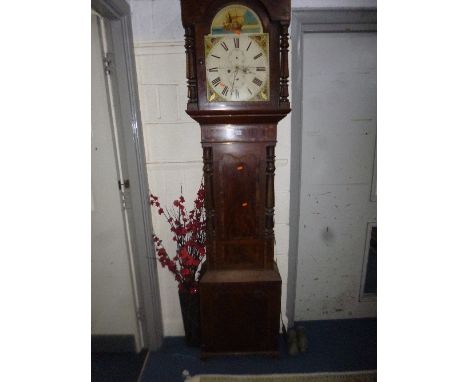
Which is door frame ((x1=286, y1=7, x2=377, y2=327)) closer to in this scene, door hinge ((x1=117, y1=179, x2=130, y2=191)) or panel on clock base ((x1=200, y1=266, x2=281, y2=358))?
panel on clock base ((x1=200, y1=266, x2=281, y2=358))

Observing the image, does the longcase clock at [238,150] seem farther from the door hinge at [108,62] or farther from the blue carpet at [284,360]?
the door hinge at [108,62]

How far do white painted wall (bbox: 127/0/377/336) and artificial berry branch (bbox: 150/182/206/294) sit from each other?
92mm

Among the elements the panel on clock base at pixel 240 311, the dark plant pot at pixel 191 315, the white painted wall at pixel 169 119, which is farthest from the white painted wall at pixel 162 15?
the dark plant pot at pixel 191 315

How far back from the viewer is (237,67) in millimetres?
1431

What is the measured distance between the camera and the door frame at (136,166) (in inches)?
63.0

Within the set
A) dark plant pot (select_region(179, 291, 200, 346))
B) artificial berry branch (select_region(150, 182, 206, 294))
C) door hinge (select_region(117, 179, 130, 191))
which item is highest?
door hinge (select_region(117, 179, 130, 191))

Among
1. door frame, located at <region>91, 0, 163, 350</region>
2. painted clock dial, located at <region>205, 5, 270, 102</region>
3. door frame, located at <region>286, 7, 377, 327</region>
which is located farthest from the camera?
door frame, located at <region>286, 7, 377, 327</region>

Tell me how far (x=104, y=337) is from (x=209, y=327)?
814 mm

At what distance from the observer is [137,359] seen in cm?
198

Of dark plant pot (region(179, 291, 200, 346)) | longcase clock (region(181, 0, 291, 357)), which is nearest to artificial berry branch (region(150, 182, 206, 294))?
dark plant pot (region(179, 291, 200, 346))

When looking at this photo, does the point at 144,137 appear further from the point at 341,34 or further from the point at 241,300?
the point at 341,34

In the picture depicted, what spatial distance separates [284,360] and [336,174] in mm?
1390

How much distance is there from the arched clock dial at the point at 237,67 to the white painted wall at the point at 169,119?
16.9 inches

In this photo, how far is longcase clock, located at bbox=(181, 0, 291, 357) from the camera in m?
1.38
